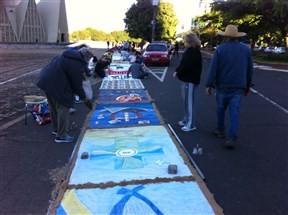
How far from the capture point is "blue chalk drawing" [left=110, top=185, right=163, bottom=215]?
3695 mm

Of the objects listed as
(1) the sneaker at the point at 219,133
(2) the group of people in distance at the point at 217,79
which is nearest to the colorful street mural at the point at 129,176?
(2) the group of people in distance at the point at 217,79

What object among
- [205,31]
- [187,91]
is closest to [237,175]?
[187,91]

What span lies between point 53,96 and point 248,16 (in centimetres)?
3153

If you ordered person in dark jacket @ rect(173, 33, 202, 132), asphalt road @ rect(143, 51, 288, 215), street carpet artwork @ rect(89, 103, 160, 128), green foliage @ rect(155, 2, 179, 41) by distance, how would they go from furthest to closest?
green foliage @ rect(155, 2, 179, 41) < street carpet artwork @ rect(89, 103, 160, 128) < person in dark jacket @ rect(173, 33, 202, 132) < asphalt road @ rect(143, 51, 288, 215)

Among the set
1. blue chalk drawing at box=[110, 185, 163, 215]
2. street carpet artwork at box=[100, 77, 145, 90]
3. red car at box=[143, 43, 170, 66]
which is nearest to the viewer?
blue chalk drawing at box=[110, 185, 163, 215]

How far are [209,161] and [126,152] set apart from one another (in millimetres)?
1304

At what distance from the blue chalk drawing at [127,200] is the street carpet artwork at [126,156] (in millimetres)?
312

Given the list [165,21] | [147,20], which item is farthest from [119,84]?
[165,21]

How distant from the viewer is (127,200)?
153 inches

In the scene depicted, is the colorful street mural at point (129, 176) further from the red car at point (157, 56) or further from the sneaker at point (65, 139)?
the red car at point (157, 56)

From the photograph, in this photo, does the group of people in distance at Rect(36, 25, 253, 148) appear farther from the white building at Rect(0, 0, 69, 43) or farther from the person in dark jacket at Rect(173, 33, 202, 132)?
the white building at Rect(0, 0, 69, 43)

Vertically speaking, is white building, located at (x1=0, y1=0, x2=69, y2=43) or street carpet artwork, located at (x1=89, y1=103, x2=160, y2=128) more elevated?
white building, located at (x1=0, y1=0, x2=69, y2=43)

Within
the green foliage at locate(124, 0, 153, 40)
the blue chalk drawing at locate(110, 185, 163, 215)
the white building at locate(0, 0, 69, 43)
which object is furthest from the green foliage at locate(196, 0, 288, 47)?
the white building at locate(0, 0, 69, 43)

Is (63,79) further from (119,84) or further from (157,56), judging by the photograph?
(157,56)
